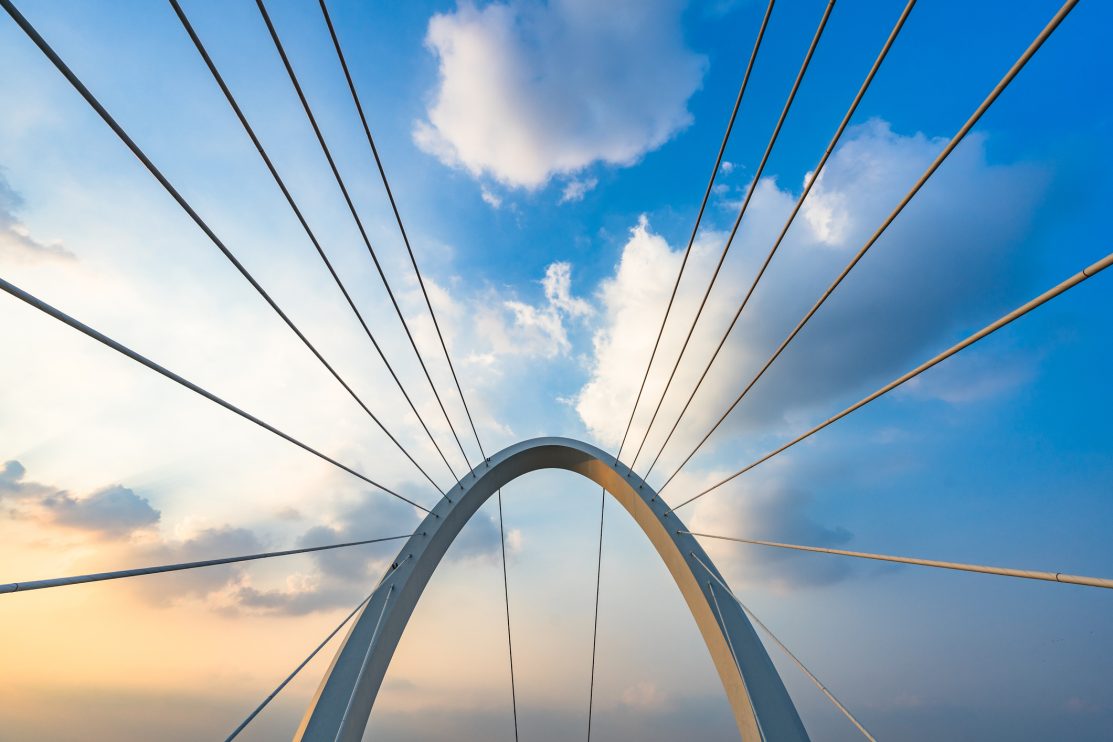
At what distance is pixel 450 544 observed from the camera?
13.2m

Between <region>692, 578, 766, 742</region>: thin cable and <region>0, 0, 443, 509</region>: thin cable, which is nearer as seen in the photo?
<region>0, 0, 443, 509</region>: thin cable

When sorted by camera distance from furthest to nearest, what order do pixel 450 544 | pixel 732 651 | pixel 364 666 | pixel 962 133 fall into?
pixel 450 544, pixel 732 651, pixel 364 666, pixel 962 133

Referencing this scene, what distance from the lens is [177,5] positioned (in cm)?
369

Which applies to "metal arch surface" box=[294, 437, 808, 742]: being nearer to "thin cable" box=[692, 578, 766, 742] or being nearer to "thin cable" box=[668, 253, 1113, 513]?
"thin cable" box=[692, 578, 766, 742]

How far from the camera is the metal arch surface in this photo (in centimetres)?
991

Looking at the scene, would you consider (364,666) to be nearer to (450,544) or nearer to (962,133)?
(450,544)

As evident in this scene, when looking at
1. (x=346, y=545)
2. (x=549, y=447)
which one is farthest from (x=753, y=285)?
(x=549, y=447)

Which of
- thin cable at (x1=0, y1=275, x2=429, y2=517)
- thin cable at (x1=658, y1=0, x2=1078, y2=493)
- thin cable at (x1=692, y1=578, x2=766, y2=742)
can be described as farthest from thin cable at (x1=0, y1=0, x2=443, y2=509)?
thin cable at (x1=692, y1=578, x2=766, y2=742)

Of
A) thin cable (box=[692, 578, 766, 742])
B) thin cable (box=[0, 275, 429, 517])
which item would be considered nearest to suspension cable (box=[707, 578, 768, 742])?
thin cable (box=[692, 578, 766, 742])

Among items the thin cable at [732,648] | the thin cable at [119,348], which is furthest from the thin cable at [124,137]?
the thin cable at [732,648]

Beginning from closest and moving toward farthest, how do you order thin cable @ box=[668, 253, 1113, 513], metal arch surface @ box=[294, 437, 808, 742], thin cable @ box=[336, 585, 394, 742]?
thin cable @ box=[668, 253, 1113, 513], thin cable @ box=[336, 585, 394, 742], metal arch surface @ box=[294, 437, 808, 742]

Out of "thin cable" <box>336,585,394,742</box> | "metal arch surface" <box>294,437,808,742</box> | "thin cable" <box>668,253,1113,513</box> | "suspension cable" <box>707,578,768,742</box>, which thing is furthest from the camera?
"suspension cable" <box>707,578,768,742</box>

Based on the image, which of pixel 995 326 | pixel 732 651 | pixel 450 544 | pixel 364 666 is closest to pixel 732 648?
pixel 732 651

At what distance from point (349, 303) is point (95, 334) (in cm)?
391
